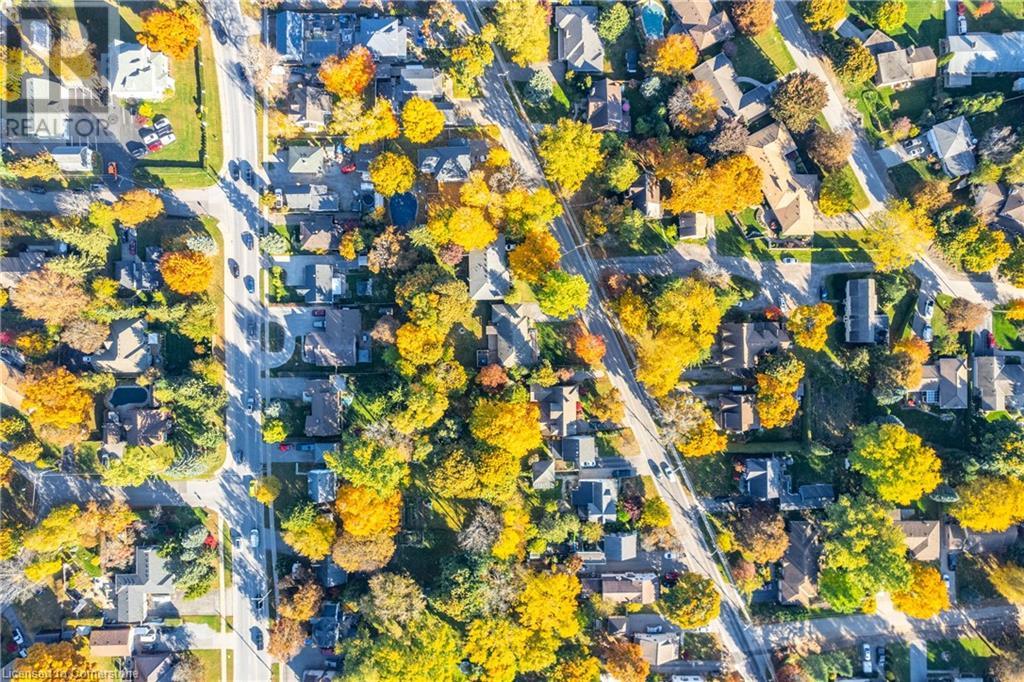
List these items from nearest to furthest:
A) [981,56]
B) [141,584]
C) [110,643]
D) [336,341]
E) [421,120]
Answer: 1. [421,120]
2. [110,643]
3. [141,584]
4. [336,341]
5. [981,56]

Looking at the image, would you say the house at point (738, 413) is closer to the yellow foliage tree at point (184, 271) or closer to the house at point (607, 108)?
the house at point (607, 108)

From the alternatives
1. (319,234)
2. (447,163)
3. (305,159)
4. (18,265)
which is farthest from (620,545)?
(18,265)

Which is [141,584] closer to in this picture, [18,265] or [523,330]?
[18,265]

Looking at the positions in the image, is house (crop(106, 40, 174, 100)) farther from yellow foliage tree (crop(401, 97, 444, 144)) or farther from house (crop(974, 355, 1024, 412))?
house (crop(974, 355, 1024, 412))

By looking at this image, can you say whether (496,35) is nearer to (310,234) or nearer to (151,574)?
(310,234)

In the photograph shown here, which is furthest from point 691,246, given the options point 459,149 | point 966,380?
point 966,380

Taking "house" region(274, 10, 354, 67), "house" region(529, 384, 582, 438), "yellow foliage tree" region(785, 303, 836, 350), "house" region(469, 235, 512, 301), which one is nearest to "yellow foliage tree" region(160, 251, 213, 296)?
"house" region(274, 10, 354, 67)
